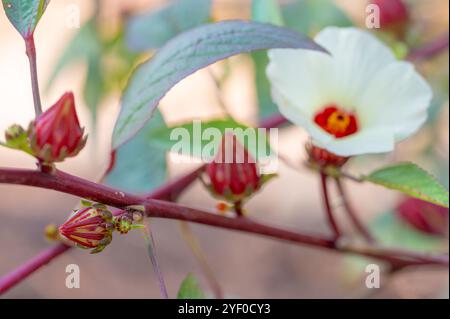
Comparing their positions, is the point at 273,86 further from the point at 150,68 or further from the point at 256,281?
the point at 256,281

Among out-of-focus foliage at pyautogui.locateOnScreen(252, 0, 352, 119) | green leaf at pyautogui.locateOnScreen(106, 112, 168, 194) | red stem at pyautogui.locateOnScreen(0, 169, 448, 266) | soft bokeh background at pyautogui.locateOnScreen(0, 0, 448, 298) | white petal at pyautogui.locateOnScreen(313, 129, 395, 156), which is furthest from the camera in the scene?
soft bokeh background at pyautogui.locateOnScreen(0, 0, 448, 298)

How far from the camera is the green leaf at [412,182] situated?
0.56 metres

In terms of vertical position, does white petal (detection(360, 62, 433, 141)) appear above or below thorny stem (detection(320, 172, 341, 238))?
above

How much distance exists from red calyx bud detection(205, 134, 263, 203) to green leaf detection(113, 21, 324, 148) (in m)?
0.09

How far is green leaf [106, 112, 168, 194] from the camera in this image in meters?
0.78

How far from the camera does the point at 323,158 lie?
61 cm

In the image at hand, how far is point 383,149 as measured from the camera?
1.81 ft

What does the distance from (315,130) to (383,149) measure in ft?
0.18

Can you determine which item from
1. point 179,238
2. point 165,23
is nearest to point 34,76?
point 165,23

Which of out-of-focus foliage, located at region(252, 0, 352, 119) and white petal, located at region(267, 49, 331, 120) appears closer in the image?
white petal, located at region(267, 49, 331, 120)

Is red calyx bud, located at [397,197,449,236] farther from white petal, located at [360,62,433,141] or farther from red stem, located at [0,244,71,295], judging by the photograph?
red stem, located at [0,244,71,295]

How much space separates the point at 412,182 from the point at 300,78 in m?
0.13

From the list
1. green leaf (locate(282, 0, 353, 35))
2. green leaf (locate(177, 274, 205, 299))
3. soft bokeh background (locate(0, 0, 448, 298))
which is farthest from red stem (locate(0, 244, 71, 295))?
soft bokeh background (locate(0, 0, 448, 298))
